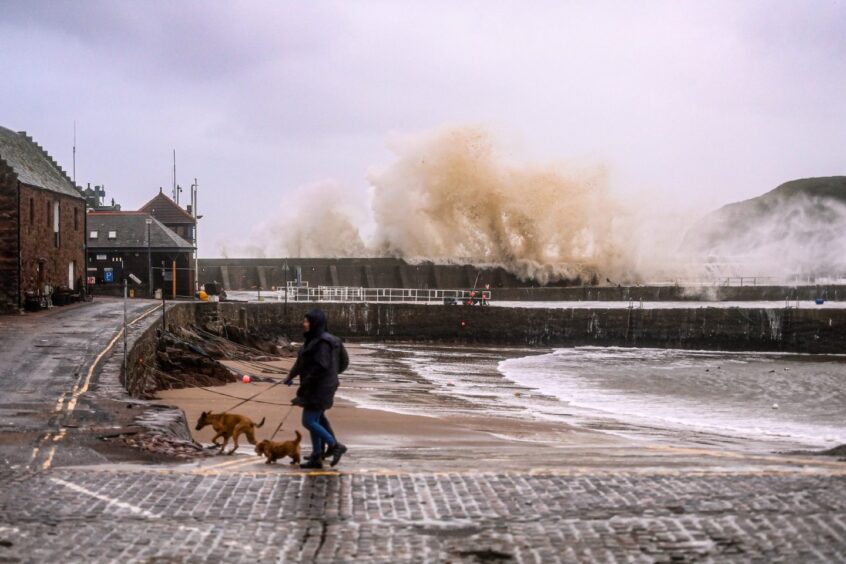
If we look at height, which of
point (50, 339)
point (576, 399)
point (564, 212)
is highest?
point (564, 212)

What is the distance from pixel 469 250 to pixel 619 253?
37.7ft

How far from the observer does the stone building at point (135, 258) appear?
155ft

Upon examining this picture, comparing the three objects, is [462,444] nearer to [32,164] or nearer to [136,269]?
[32,164]

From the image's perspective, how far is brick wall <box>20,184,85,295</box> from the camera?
3309cm

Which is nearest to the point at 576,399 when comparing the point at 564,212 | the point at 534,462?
the point at 534,462

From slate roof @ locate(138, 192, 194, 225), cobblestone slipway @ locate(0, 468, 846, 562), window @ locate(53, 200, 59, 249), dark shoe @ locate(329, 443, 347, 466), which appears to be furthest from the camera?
slate roof @ locate(138, 192, 194, 225)

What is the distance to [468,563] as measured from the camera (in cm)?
608

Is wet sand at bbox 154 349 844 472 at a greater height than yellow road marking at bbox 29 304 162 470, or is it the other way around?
yellow road marking at bbox 29 304 162 470

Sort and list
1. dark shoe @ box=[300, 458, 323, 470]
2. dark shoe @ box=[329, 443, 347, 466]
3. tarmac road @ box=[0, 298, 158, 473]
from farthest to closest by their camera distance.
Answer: tarmac road @ box=[0, 298, 158, 473]
dark shoe @ box=[329, 443, 347, 466]
dark shoe @ box=[300, 458, 323, 470]

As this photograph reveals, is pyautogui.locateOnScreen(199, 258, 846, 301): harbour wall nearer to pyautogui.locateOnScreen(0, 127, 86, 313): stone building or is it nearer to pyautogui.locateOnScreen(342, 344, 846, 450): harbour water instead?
pyautogui.locateOnScreen(342, 344, 846, 450): harbour water

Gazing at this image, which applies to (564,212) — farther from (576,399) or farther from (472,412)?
(472,412)

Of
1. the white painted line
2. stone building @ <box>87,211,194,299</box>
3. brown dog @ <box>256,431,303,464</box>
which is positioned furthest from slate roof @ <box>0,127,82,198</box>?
the white painted line

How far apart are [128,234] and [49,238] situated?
1287 cm

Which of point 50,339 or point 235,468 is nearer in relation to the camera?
point 235,468
